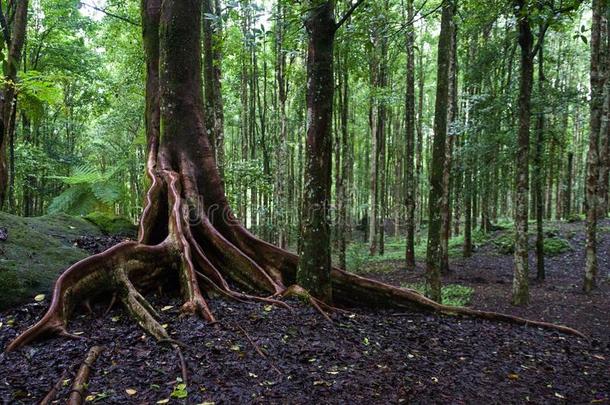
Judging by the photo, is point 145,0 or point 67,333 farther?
point 145,0

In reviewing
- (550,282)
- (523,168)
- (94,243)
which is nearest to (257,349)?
(94,243)

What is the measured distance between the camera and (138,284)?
16.6ft

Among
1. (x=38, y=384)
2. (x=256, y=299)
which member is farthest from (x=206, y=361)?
(x=256, y=299)

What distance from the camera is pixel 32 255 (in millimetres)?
5285

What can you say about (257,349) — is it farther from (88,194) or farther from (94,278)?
(88,194)

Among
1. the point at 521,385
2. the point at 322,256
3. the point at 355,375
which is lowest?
the point at 521,385

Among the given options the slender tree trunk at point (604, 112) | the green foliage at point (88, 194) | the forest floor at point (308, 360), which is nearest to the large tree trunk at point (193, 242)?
the forest floor at point (308, 360)

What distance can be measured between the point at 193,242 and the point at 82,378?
274cm

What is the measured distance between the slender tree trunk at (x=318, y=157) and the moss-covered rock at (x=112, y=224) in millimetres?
4088

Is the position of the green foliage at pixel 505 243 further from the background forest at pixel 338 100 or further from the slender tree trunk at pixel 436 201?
the slender tree trunk at pixel 436 201

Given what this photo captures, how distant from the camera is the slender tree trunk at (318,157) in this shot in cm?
532

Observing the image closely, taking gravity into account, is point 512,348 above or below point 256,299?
below

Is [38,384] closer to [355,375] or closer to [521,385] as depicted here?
[355,375]

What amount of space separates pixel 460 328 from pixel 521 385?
166cm
